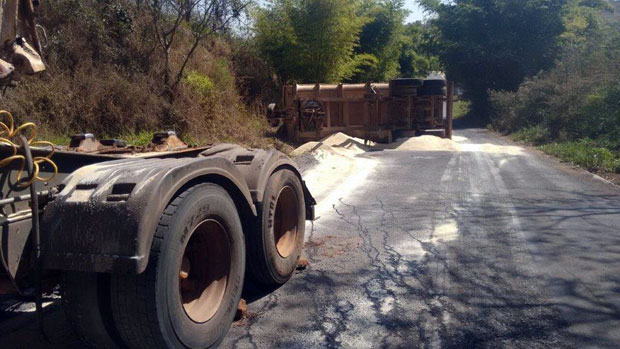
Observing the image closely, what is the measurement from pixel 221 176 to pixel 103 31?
13.7 meters

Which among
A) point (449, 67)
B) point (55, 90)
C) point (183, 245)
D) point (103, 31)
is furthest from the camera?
point (449, 67)

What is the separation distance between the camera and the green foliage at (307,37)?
23.3m

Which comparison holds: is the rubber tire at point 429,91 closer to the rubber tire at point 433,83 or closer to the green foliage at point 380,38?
the rubber tire at point 433,83

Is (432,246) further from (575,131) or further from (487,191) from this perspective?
(575,131)

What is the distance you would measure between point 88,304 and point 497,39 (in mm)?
39529

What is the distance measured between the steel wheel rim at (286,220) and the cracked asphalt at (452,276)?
368mm

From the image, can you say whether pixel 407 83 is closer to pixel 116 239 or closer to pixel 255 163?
pixel 255 163

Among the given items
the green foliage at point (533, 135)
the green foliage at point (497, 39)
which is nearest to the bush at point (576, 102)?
the green foliage at point (533, 135)

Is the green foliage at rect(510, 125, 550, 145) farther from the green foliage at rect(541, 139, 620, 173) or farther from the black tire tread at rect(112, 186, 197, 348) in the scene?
the black tire tread at rect(112, 186, 197, 348)

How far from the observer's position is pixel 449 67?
4312 cm

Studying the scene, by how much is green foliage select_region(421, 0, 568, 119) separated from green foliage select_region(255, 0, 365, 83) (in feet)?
58.8

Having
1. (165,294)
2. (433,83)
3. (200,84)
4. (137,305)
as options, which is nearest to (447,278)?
(165,294)

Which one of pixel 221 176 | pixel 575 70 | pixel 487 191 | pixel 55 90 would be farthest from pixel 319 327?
pixel 575 70

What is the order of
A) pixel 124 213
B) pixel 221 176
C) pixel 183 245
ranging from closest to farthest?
pixel 124 213, pixel 183 245, pixel 221 176
